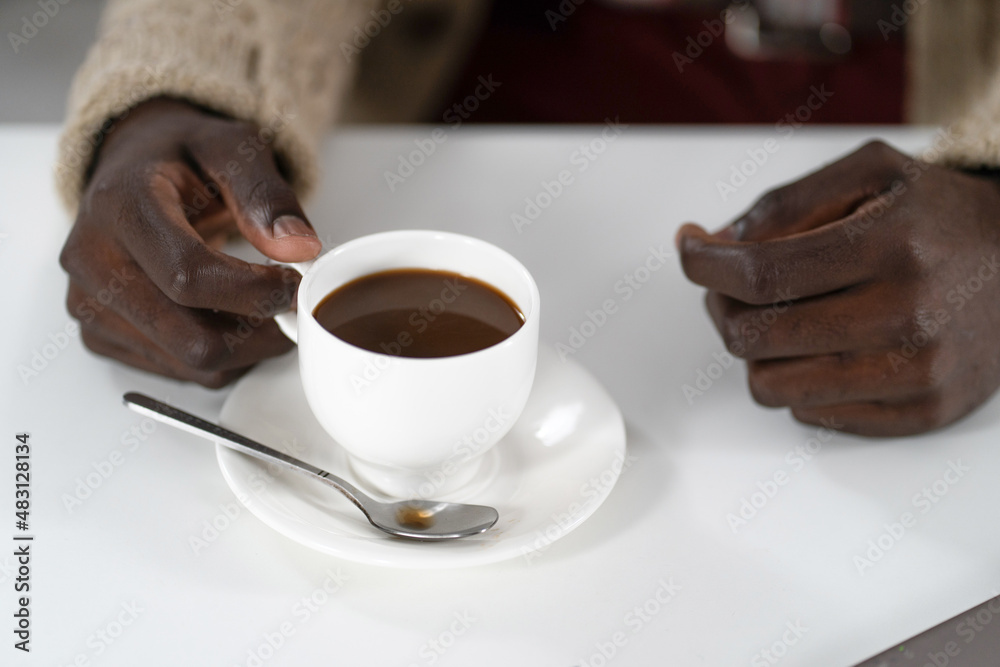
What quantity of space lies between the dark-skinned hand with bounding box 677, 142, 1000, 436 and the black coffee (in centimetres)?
22

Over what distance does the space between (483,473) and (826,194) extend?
455 mm

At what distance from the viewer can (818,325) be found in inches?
32.4

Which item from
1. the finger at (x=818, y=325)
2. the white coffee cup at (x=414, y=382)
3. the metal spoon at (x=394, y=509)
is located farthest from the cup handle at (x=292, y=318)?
the finger at (x=818, y=325)

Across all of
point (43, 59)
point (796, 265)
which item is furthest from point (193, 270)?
point (43, 59)

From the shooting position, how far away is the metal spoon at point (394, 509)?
688mm

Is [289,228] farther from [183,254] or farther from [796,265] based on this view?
[796,265]

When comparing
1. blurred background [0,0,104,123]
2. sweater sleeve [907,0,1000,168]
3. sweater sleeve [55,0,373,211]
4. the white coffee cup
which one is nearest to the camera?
the white coffee cup

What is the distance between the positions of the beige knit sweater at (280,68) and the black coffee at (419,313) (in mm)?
334

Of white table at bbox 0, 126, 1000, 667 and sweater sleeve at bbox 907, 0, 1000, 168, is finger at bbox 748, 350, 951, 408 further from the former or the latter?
sweater sleeve at bbox 907, 0, 1000, 168

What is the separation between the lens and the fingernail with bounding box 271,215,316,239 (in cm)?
75

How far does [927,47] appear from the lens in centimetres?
149

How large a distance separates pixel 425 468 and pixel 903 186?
55 centimetres

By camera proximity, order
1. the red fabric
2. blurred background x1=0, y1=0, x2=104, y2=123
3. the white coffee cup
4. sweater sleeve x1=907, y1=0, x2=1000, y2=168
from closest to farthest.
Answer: the white coffee cup < sweater sleeve x1=907, y1=0, x2=1000, y2=168 < the red fabric < blurred background x1=0, y1=0, x2=104, y2=123

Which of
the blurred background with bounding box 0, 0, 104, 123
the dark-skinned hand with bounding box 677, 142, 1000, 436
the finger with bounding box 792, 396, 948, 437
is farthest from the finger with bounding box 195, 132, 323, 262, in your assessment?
the blurred background with bounding box 0, 0, 104, 123
